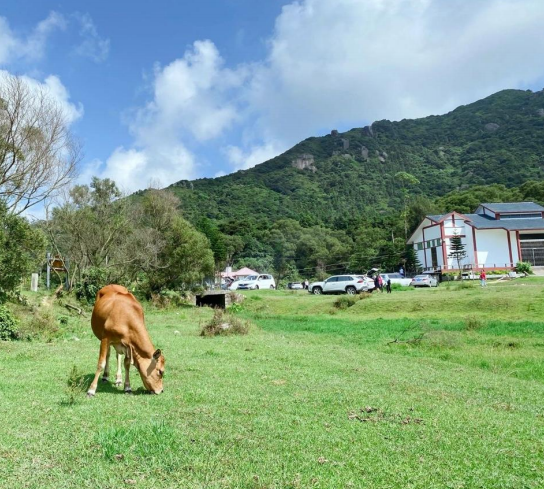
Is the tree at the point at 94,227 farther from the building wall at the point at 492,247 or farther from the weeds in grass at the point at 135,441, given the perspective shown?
the building wall at the point at 492,247

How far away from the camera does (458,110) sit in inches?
6555

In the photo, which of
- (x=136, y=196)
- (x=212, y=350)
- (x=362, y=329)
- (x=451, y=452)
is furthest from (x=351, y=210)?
(x=451, y=452)

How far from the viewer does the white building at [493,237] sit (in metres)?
51.5

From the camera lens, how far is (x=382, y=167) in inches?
5305

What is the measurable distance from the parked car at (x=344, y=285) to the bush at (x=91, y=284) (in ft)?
62.0

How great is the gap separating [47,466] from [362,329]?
54.4 feet

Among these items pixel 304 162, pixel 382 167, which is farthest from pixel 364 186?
pixel 304 162

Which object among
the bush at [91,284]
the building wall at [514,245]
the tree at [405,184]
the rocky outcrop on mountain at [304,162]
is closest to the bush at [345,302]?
the bush at [91,284]

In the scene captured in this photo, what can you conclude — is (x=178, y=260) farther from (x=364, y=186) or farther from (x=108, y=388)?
(x=364, y=186)

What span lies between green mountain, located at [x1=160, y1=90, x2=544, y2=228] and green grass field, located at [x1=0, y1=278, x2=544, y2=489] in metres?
75.7

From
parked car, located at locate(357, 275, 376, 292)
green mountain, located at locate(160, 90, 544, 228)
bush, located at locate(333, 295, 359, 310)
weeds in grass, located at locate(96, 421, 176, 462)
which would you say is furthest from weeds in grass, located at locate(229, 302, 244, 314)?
green mountain, located at locate(160, 90, 544, 228)

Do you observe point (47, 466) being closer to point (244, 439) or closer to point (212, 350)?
point (244, 439)

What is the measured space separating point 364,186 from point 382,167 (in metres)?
15.4

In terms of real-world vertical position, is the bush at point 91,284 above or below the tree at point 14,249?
below
